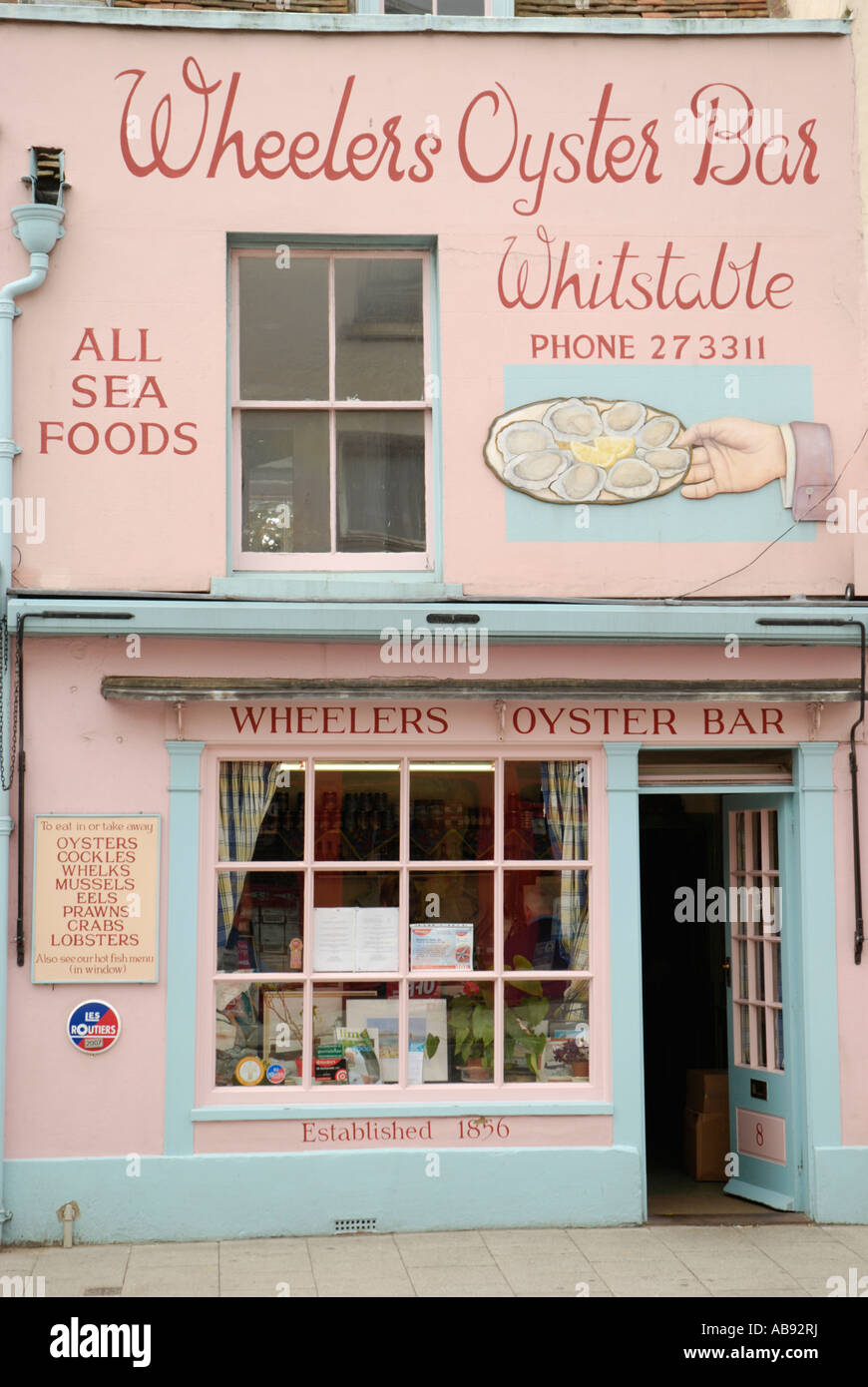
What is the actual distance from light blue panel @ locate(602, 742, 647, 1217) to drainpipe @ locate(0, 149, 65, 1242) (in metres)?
3.38

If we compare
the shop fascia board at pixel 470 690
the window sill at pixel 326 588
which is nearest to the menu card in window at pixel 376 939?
the shop fascia board at pixel 470 690

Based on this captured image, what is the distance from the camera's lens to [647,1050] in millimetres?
11867

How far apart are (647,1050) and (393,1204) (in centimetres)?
431

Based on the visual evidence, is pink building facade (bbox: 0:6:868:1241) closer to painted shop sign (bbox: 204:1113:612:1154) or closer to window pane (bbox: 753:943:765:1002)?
painted shop sign (bbox: 204:1113:612:1154)

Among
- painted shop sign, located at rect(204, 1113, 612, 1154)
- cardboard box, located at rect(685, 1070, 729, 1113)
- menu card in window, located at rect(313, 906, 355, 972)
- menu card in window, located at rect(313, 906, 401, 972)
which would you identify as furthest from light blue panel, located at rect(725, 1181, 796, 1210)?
menu card in window, located at rect(313, 906, 355, 972)

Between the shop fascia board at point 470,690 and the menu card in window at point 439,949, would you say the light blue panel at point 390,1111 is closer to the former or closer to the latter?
the menu card in window at point 439,949

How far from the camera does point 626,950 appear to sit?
840cm

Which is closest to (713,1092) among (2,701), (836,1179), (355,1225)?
(836,1179)

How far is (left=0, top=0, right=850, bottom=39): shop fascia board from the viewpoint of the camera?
8422mm

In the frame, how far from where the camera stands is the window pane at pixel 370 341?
28.5 ft

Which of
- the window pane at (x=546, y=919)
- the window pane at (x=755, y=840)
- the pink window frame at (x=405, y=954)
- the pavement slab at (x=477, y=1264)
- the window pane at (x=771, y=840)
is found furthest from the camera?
the window pane at (x=755, y=840)

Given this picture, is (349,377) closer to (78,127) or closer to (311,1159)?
(78,127)

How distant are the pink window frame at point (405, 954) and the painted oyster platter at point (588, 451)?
1.53 metres

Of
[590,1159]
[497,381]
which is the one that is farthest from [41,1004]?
[497,381]
